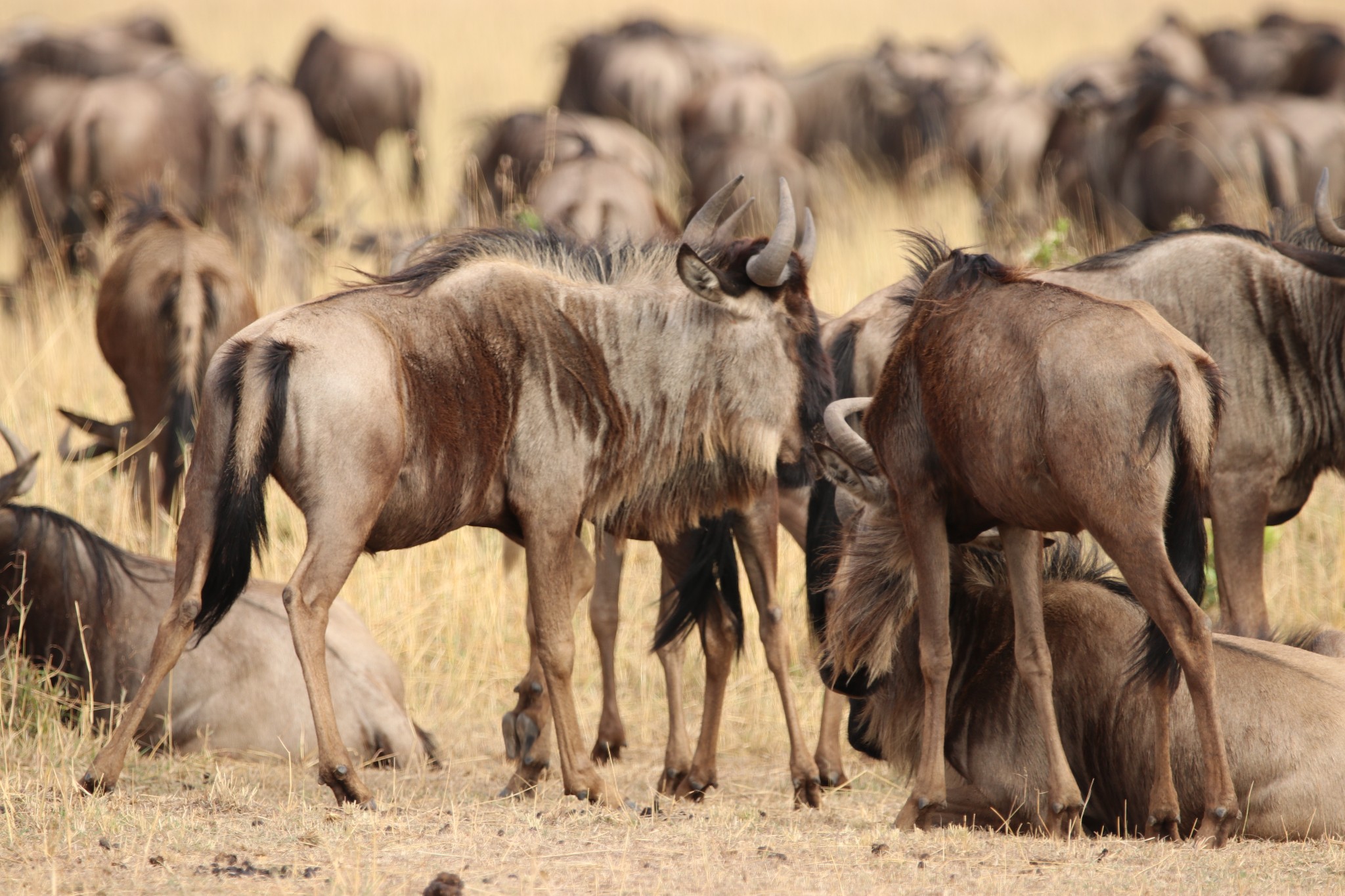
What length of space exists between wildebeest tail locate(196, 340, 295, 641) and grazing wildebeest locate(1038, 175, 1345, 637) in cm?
302

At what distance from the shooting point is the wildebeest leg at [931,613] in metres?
4.62

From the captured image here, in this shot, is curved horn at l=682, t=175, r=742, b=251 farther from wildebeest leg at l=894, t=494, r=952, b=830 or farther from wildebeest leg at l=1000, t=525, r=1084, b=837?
wildebeest leg at l=1000, t=525, r=1084, b=837

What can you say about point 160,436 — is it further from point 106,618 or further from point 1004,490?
point 1004,490

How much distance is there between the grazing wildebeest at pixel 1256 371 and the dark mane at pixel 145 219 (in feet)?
15.3

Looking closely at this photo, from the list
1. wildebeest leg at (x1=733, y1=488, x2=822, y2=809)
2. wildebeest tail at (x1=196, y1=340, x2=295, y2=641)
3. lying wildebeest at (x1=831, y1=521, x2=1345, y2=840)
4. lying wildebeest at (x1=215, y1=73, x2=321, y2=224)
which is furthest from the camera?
lying wildebeest at (x1=215, y1=73, x2=321, y2=224)

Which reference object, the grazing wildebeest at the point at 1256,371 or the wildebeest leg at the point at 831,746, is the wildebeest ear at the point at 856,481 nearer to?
the wildebeest leg at the point at 831,746

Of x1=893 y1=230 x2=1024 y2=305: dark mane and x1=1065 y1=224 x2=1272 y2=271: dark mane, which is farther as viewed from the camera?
x1=1065 y1=224 x2=1272 y2=271: dark mane

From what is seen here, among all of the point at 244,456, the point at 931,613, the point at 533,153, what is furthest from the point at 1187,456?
the point at 533,153

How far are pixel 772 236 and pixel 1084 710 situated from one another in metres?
1.86

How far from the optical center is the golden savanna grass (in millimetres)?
3867

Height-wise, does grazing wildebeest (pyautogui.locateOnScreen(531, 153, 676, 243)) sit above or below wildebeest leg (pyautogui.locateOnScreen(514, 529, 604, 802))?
above

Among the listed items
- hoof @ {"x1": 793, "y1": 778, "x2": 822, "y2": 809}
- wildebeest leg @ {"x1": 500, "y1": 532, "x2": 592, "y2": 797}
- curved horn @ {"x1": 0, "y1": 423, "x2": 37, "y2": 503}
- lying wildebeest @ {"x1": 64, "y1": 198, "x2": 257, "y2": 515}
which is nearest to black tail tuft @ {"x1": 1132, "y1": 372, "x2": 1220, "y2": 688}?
hoof @ {"x1": 793, "y1": 778, "x2": 822, "y2": 809}

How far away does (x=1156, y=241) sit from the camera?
6.06m

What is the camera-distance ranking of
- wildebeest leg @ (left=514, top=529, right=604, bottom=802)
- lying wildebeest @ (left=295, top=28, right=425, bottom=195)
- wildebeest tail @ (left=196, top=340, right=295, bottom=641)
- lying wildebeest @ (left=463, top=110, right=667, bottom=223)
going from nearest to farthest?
wildebeest tail @ (left=196, top=340, right=295, bottom=641)
wildebeest leg @ (left=514, top=529, right=604, bottom=802)
lying wildebeest @ (left=463, top=110, right=667, bottom=223)
lying wildebeest @ (left=295, top=28, right=425, bottom=195)
